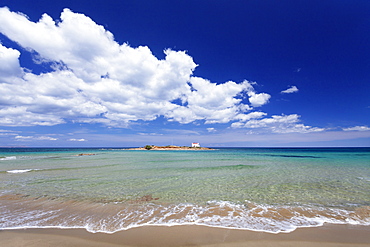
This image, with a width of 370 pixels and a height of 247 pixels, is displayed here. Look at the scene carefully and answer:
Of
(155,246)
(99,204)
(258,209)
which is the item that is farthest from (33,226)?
(258,209)

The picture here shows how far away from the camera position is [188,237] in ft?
17.1

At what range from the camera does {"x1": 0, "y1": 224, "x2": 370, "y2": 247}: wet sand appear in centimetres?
485

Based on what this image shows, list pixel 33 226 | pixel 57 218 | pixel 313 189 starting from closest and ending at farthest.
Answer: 1. pixel 33 226
2. pixel 57 218
3. pixel 313 189

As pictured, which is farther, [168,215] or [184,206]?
[184,206]

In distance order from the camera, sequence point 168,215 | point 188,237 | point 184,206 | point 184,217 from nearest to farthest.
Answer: point 188,237, point 184,217, point 168,215, point 184,206

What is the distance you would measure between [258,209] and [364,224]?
3589 millimetres

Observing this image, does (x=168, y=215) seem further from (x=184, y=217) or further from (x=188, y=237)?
(x=188, y=237)

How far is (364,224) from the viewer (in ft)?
20.0

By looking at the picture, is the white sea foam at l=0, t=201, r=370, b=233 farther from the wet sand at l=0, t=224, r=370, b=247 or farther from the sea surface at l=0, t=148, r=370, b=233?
the wet sand at l=0, t=224, r=370, b=247

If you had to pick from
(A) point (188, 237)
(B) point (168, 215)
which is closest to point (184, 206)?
(B) point (168, 215)

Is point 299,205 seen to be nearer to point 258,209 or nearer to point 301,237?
point 258,209

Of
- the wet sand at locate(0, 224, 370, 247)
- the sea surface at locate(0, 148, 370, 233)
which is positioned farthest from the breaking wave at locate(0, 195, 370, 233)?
the wet sand at locate(0, 224, 370, 247)

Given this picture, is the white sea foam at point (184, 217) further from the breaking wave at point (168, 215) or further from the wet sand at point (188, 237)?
the wet sand at point (188, 237)

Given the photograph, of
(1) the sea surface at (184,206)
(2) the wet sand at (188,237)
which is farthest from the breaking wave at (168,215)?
(2) the wet sand at (188,237)
